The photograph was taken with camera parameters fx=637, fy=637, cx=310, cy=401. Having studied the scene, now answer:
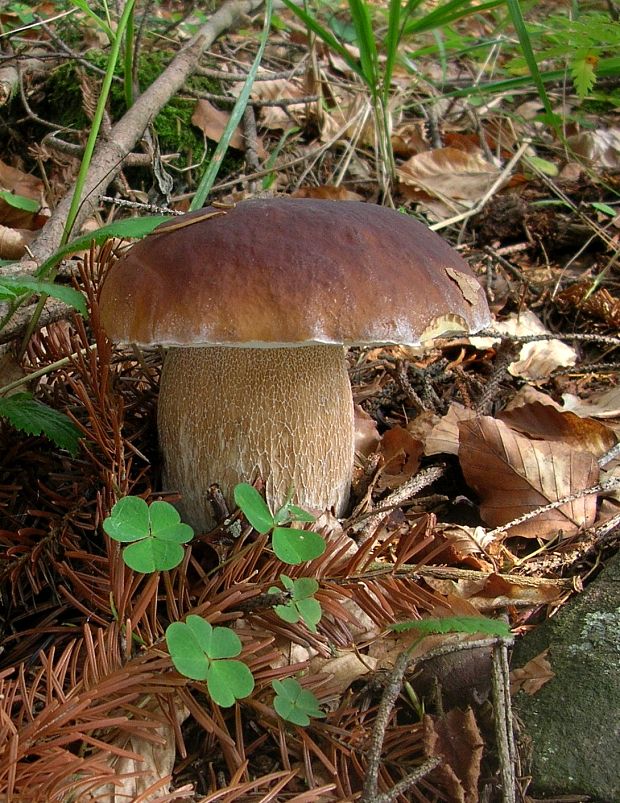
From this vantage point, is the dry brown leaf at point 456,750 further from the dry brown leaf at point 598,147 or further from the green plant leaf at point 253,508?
the dry brown leaf at point 598,147

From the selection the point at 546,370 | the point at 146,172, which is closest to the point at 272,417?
the point at 546,370

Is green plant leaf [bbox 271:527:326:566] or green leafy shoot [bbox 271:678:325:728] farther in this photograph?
green plant leaf [bbox 271:527:326:566]

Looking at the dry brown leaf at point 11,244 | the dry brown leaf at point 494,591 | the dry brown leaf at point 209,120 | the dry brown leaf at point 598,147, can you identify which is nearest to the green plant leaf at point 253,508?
the dry brown leaf at point 494,591

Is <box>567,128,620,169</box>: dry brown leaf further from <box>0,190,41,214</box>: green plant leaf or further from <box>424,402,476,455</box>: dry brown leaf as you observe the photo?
<box>0,190,41,214</box>: green plant leaf

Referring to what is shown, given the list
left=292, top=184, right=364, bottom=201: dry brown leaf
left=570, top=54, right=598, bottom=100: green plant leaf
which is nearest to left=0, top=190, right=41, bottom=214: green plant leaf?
left=292, top=184, right=364, bottom=201: dry brown leaf

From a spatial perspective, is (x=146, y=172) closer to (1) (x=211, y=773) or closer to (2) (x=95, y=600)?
(2) (x=95, y=600)

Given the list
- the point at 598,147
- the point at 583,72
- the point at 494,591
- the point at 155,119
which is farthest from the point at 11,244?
the point at 598,147
